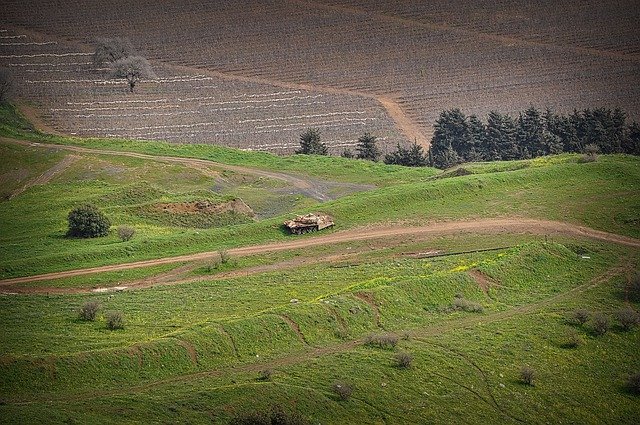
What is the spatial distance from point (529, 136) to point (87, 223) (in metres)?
40.8

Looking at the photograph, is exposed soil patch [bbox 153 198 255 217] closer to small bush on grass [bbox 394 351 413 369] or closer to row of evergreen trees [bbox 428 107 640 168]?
small bush on grass [bbox 394 351 413 369]

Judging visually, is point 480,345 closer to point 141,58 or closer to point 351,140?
point 351,140

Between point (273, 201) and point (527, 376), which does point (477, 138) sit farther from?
point (527, 376)

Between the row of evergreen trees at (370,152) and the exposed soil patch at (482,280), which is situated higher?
the row of evergreen trees at (370,152)

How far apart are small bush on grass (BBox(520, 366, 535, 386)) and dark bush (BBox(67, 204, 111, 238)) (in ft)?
76.3

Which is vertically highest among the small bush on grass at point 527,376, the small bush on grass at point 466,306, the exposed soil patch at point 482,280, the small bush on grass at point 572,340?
the exposed soil patch at point 482,280

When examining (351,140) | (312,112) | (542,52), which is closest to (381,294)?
(351,140)

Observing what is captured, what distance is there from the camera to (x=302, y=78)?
102312 mm

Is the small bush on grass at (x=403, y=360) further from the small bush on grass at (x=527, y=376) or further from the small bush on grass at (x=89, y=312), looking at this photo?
the small bush on grass at (x=89, y=312)

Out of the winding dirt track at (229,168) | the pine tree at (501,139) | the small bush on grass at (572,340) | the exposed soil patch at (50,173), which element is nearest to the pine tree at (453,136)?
the pine tree at (501,139)

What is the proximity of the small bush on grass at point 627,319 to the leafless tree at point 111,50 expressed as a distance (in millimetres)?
69216

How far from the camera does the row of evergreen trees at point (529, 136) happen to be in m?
79.6

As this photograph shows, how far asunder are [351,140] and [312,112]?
7764mm

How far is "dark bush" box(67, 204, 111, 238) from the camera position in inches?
2036
